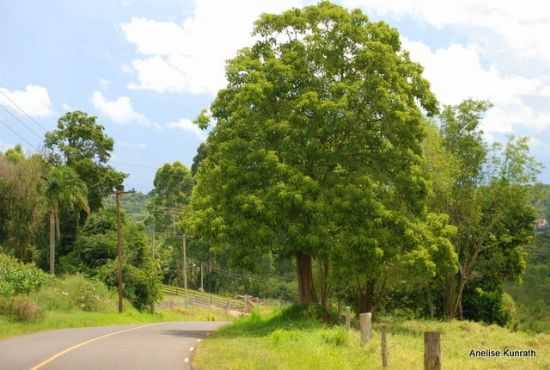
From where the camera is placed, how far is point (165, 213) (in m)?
101

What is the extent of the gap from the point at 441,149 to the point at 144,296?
2796 cm

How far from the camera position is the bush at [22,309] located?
35.5 metres

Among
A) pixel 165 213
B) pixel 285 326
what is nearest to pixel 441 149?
pixel 285 326

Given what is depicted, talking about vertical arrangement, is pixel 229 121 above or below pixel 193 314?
above

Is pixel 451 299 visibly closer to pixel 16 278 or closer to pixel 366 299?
pixel 366 299

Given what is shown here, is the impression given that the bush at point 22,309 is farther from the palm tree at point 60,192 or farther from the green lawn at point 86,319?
the palm tree at point 60,192

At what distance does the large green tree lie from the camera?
3072cm

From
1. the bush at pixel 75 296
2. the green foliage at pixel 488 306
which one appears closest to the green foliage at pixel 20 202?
the bush at pixel 75 296

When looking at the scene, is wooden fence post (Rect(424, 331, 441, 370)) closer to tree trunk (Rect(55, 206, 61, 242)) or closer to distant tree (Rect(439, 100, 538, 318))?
distant tree (Rect(439, 100, 538, 318))

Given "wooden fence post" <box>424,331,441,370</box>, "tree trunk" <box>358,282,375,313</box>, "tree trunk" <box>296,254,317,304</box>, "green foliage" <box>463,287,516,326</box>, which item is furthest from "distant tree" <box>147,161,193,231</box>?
"wooden fence post" <box>424,331,441,370</box>

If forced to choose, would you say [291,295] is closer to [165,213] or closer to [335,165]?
[165,213]

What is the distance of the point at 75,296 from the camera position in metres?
49.1

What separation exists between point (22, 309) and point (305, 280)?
13675mm

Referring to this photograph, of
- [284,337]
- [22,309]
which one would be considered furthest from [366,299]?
[284,337]
